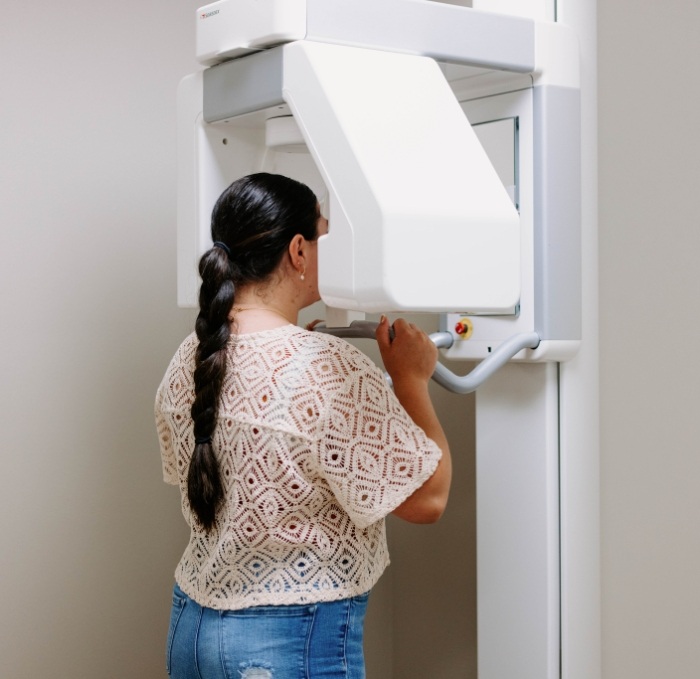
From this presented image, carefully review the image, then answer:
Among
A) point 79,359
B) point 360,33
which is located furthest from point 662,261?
point 79,359

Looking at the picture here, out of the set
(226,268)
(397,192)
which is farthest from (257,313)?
(397,192)

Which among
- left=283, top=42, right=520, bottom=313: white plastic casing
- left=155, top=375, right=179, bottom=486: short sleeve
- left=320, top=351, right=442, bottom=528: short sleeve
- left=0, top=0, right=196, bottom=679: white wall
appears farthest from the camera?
left=0, top=0, right=196, bottom=679: white wall

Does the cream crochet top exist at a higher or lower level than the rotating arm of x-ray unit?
lower

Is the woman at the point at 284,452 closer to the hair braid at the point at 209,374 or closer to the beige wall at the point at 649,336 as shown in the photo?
the hair braid at the point at 209,374

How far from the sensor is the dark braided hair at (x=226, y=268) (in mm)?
1221

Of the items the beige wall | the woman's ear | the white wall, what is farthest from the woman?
the white wall

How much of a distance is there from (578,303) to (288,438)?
0.62 metres

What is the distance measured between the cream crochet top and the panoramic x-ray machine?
119 mm

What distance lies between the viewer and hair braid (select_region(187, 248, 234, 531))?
1214 mm

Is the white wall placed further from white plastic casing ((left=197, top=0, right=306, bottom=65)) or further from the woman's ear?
the woman's ear

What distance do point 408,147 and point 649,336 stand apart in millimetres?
669

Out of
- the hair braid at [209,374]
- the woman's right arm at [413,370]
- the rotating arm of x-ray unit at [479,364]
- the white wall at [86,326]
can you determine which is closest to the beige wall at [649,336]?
the rotating arm of x-ray unit at [479,364]

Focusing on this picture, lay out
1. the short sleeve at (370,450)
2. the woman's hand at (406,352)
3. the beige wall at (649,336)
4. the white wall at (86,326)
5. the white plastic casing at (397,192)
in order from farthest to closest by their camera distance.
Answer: the white wall at (86,326) < the beige wall at (649,336) < the woman's hand at (406,352) < the short sleeve at (370,450) < the white plastic casing at (397,192)

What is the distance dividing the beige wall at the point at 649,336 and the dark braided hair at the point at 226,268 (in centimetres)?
63
